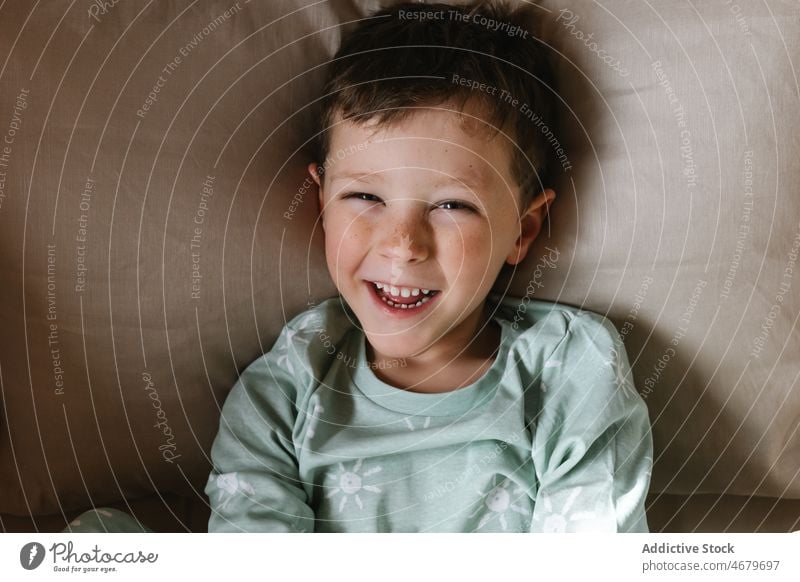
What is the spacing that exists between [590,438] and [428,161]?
20 cm

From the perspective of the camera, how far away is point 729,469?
560 millimetres

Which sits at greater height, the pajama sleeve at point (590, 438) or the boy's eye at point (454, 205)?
the boy's eye at point (454, 205)

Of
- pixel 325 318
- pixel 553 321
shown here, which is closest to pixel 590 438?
pixel 553 321

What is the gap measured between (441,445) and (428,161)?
7.3 inches

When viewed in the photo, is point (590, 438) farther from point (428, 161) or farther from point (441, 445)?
point (428, 161)

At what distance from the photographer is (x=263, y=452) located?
0.51 m

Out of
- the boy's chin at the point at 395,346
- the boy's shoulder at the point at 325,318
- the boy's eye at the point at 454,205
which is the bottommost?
the boy's chin at the point at 395,346

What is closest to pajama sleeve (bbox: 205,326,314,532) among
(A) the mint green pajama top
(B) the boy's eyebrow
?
(A) the mint green pajama top

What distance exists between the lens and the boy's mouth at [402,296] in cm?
50

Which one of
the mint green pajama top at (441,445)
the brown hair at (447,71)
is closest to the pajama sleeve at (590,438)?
the mint green pajama top at (441,445)

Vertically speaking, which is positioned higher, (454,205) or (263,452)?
(454,205)
